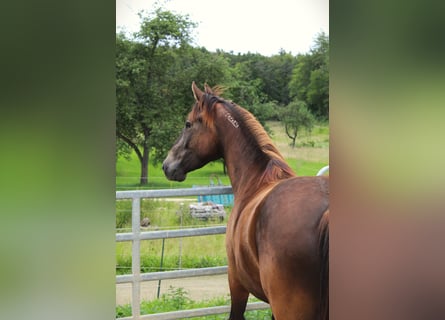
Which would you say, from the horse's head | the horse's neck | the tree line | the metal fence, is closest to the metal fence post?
the metal fence

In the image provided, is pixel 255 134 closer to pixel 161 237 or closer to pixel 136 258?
pixel 161 237

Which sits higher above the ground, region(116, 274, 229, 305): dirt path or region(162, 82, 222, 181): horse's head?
region(162, 82, 222, 181): horse's head

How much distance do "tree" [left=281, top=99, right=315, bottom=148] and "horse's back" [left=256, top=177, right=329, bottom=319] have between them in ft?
0.78

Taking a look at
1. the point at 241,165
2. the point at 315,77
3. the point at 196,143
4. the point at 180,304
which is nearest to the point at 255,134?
the point at 241,165

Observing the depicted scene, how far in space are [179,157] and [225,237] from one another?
0.39 meters

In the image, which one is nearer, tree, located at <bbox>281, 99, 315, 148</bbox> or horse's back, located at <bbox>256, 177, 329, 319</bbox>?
horse's back, located at <bbox>256, 177, 329, 319</bbox>

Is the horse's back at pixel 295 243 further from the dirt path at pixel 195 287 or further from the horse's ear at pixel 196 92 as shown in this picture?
the horse's ear at pixel 196 92

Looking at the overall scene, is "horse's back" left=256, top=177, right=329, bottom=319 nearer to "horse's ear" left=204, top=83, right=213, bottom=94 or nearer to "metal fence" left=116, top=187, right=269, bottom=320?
"metal fence" left=116, top=187, right=269, bottom=320

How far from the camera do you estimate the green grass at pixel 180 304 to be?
203cm

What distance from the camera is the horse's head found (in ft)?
7.04
